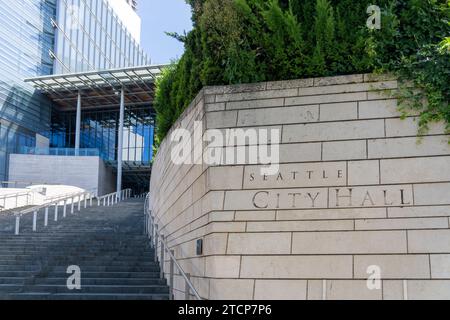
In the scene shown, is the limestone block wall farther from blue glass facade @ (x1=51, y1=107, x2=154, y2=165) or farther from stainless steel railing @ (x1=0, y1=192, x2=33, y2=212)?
blue glass facade @ (x1=51, y1=107, x2=154, y2=165)

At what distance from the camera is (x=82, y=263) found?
10.6 metres

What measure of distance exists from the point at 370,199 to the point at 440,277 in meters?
1.09

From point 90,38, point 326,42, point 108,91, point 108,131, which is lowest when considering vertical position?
point 326,42

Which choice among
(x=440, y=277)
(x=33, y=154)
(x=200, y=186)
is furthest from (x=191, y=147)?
(x=33, y=154)

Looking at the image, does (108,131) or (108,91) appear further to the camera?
(108,131)

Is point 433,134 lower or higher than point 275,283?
higher

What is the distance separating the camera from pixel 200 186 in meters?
7.03

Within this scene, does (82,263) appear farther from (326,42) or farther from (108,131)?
(108,131)

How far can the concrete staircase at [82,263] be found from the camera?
8.89 meters

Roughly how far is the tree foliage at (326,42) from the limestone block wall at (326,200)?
38 centimetres

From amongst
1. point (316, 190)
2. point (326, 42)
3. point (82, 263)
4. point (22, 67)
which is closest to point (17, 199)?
point (82, 263)

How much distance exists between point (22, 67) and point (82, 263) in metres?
32.6

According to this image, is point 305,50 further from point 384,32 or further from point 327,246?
point 327,246

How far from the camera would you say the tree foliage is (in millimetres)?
6344
